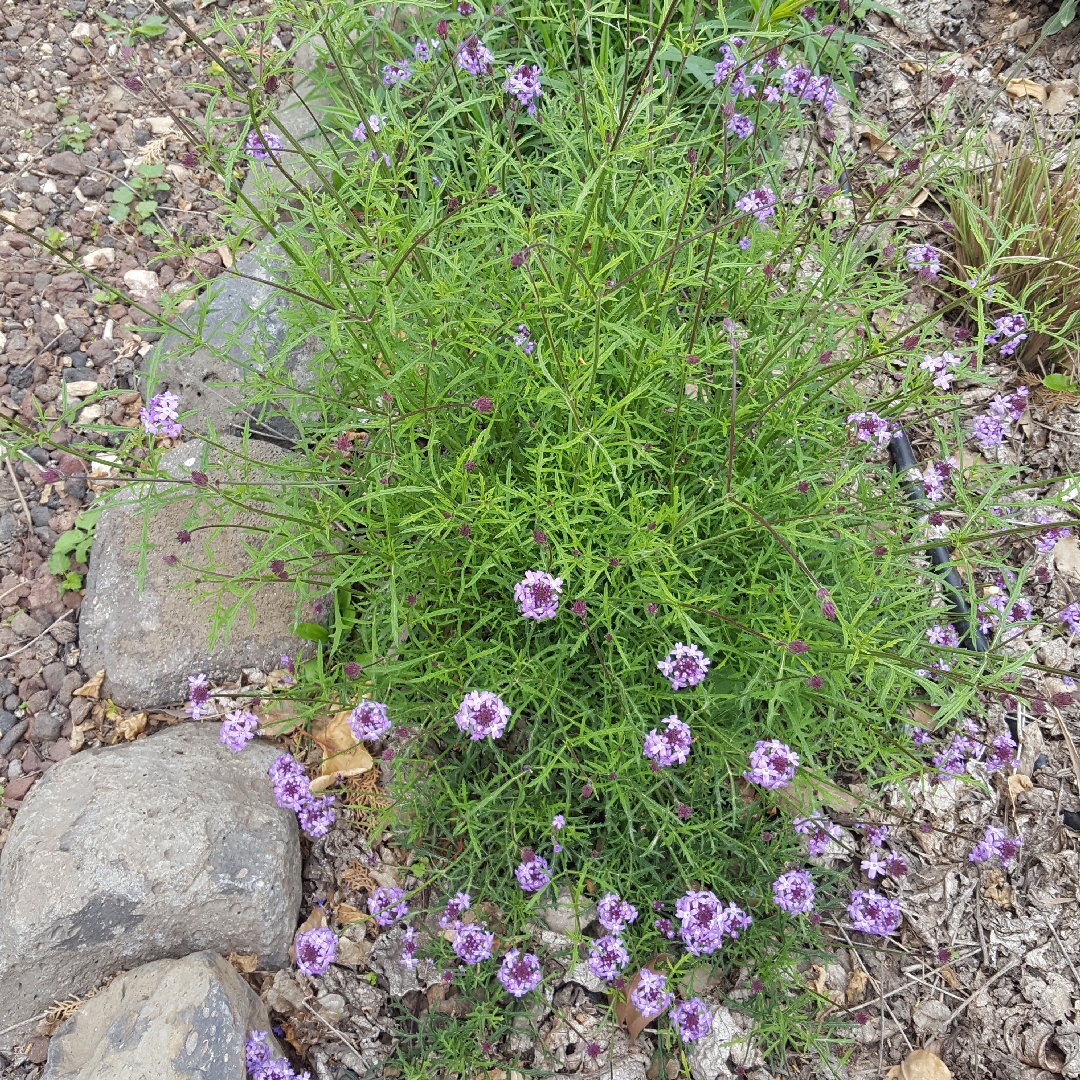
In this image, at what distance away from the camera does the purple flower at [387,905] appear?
3090mm

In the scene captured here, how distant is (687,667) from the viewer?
8.61ft

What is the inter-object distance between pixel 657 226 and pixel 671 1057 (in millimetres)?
3368

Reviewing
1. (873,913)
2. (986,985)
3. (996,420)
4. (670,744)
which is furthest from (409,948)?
(996,420)

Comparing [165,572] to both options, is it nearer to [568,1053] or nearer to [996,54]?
[568,1053]

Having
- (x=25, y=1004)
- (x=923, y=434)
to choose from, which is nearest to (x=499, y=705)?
(x=25, y=1004)

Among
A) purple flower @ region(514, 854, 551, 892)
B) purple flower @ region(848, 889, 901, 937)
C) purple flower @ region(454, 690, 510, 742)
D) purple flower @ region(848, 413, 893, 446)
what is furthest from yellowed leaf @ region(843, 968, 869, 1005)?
purple flower @ region(848, 413, 893, 446)

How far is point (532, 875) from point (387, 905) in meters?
0.65

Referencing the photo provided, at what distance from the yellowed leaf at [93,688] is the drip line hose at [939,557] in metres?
3.53

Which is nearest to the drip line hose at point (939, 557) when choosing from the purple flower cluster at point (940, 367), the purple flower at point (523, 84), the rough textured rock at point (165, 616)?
the purple flower cluster at point (940, 367)

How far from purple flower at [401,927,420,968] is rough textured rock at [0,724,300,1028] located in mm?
485

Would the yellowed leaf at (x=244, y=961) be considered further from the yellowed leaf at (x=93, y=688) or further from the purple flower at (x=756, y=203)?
the purple flower at (x=756, y=203)

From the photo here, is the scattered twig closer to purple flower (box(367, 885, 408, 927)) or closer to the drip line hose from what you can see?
the drip line hose

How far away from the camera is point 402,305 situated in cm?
295

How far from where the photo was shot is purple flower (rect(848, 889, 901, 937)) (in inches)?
113
